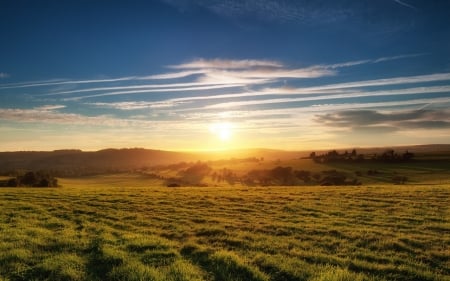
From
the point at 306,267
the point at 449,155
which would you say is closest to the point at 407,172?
the point at 449,155

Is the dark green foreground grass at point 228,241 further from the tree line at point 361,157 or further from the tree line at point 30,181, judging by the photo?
the tree line at point 361,157

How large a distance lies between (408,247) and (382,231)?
3145 mm

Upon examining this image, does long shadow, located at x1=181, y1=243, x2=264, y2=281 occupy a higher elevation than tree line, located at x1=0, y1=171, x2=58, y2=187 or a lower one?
higher

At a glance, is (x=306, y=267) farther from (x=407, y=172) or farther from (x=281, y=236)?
(x=407, y=172)

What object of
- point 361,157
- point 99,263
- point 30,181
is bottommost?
point 30,181

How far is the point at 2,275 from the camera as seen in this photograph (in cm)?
1222

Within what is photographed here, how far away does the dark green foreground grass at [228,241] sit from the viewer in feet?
40.8

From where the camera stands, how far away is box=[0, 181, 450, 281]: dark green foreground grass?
1242cm

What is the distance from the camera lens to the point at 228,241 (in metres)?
16.7

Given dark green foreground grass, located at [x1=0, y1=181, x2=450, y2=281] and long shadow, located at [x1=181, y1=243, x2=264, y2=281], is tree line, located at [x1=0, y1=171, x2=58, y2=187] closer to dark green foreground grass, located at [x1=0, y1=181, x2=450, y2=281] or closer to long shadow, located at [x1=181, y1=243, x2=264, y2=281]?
dark green foreground grass, located at [x1=0, y1=181, x2=450, y2=281]

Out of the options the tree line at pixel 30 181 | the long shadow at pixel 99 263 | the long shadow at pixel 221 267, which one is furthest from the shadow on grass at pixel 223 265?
the tree line at pixel 30 181

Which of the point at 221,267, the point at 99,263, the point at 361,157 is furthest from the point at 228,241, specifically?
the point at 361,157

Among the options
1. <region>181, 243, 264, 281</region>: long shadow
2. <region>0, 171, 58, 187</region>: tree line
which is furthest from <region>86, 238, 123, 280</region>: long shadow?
<region>0, 171, 58, 187</region>: tree line

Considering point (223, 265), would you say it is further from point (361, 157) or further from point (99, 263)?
point (361, 157)
